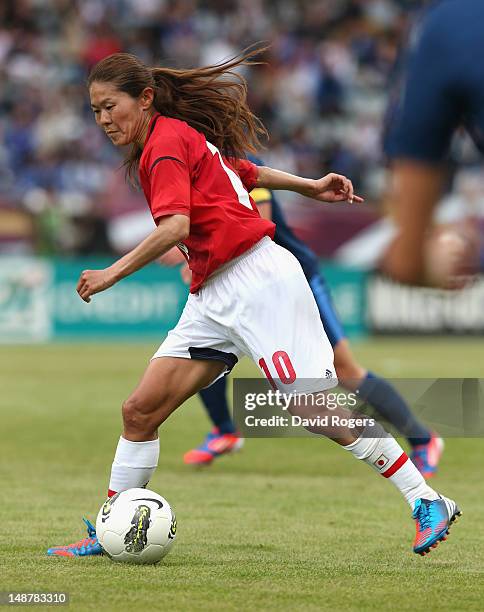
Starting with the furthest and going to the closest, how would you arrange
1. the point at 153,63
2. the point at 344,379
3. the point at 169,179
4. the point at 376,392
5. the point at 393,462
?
the point at 153,63 < the point at 376,392 < the point at 344,379 < the point at 393,462 < the point at 169,179

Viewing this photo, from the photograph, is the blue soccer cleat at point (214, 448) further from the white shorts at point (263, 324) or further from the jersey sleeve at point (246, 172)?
the jersey sleeve at point (246, 172)

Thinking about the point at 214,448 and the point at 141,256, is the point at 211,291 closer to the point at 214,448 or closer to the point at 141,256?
the point at 141,256

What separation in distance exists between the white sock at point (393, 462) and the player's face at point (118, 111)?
5.63ft

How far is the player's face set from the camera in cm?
565

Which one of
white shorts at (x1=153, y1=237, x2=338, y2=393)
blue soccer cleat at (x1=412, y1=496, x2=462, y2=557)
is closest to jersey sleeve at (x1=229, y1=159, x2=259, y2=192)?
white shorts at (x1=153, y1=237, x2=338, y2=393)

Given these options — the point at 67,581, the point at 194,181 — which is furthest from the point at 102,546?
the point at 194,181

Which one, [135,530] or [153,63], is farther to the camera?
[153,63]

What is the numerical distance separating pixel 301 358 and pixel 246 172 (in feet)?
3.23

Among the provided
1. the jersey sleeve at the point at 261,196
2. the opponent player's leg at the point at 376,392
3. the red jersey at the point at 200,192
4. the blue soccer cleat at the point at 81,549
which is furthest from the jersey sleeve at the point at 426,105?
the opponent player's leg at the point at 376,392

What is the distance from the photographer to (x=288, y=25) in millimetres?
26812

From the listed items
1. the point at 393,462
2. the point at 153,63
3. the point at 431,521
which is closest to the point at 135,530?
the point at 393,462

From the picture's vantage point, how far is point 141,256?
5359 mm

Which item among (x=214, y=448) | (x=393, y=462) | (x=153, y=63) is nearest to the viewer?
(x=393, y=462)

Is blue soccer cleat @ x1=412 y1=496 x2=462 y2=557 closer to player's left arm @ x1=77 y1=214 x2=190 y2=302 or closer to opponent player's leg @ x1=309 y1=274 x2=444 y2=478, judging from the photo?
player's left arm @ x1=77 y1=214 x2=190 y2=302
